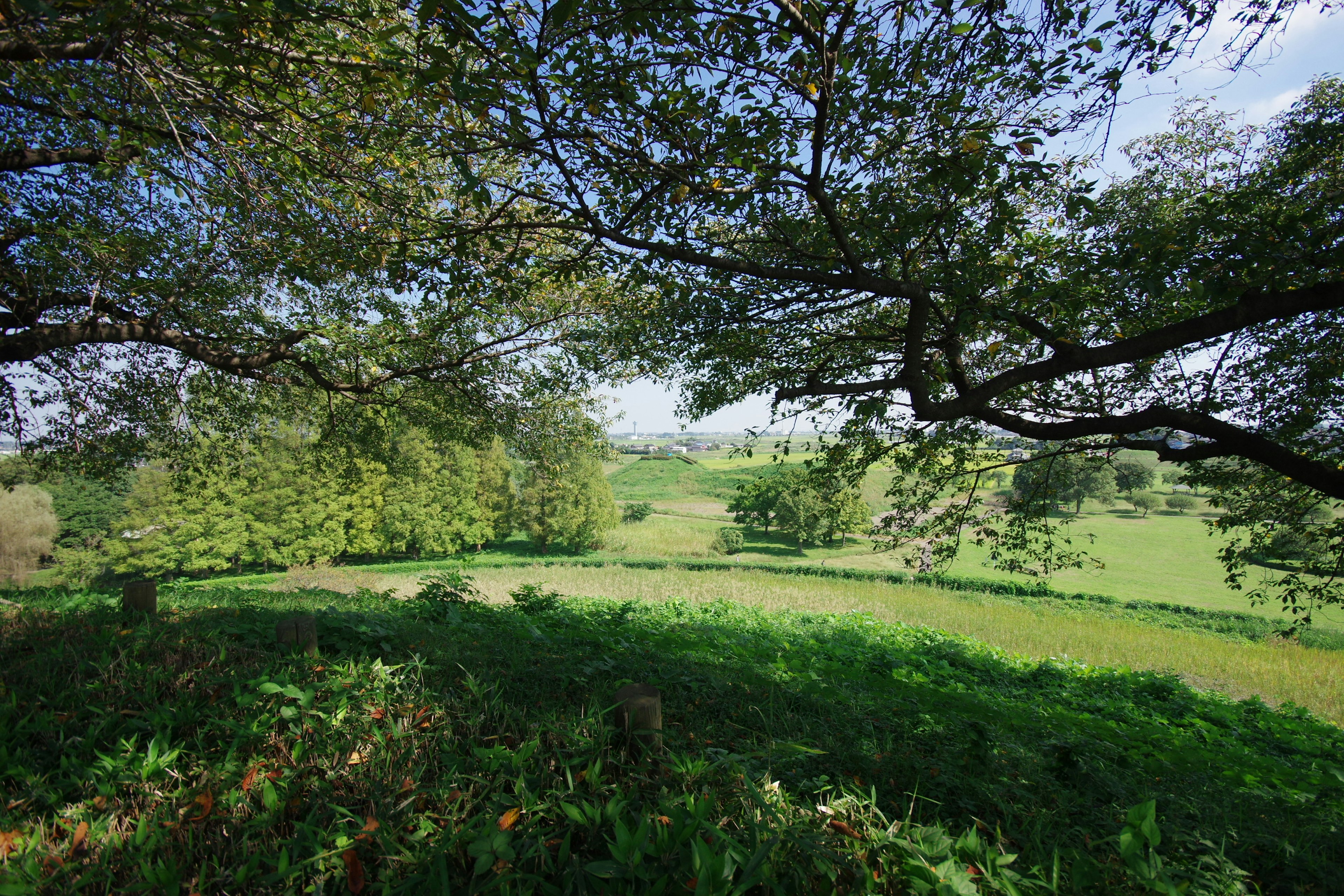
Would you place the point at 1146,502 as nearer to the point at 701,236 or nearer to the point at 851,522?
the point at 851,522

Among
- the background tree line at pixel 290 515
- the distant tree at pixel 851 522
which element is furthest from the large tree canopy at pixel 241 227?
the distant tree at pixel 851 522

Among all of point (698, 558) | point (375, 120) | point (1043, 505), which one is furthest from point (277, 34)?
point (698, 558)

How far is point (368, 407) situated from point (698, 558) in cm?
2686

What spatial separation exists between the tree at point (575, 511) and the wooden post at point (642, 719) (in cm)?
3330

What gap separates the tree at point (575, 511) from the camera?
36.5 metres

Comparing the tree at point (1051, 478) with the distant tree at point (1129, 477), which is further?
the distant tree at point (1129, 477)

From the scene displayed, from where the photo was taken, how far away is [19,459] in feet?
30.5

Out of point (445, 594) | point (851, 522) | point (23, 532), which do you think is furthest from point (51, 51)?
point (23, 532)

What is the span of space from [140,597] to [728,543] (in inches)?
1441

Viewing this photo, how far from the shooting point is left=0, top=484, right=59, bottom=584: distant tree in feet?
87.3

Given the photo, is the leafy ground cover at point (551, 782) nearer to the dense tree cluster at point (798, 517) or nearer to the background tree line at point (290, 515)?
the dense tree cluster at point (798, 517)

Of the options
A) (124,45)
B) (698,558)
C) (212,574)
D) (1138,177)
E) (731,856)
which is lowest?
(212,574)

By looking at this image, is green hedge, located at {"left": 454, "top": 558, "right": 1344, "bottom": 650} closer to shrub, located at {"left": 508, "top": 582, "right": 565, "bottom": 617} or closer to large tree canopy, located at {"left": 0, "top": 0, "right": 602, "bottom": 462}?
shrub, located at {"left": 508, "top": 582, "right": 565, "bottom": 617}

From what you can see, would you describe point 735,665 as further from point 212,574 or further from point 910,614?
point 212,574
